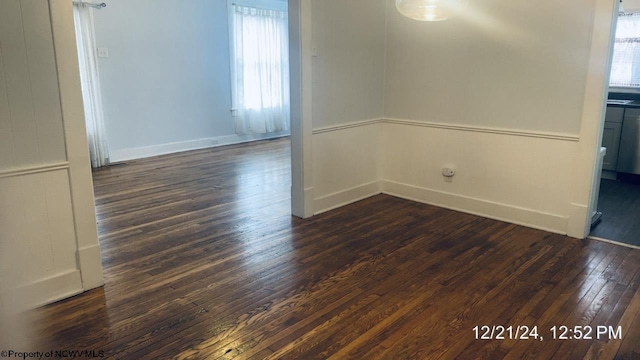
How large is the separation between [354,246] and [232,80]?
461cm

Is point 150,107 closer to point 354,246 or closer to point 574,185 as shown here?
point 354,246

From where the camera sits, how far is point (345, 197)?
4.28 metres

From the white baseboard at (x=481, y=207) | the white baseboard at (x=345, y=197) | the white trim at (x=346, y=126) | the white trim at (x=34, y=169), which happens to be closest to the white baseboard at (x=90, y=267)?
the white trim at (x=34, y=169)

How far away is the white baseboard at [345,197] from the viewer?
13.3ft

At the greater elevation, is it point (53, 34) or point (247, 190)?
point (53, 34)

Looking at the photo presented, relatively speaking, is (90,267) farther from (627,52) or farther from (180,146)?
(627,52)

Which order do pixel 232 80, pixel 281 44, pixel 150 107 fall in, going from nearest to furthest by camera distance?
pixel 150 107, pixel 232 80, pixel 281 44

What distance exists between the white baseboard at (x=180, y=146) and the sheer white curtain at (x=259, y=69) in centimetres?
15

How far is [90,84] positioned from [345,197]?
3.49 m

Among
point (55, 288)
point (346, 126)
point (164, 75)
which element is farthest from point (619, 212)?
point (164, 75)

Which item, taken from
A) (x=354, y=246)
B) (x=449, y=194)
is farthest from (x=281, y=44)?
(x=354, y=246)

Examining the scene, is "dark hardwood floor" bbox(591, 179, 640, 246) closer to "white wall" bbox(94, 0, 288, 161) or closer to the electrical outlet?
the electrical outlet

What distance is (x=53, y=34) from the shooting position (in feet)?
7.64

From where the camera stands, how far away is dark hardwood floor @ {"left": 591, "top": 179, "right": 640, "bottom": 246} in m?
3.51
